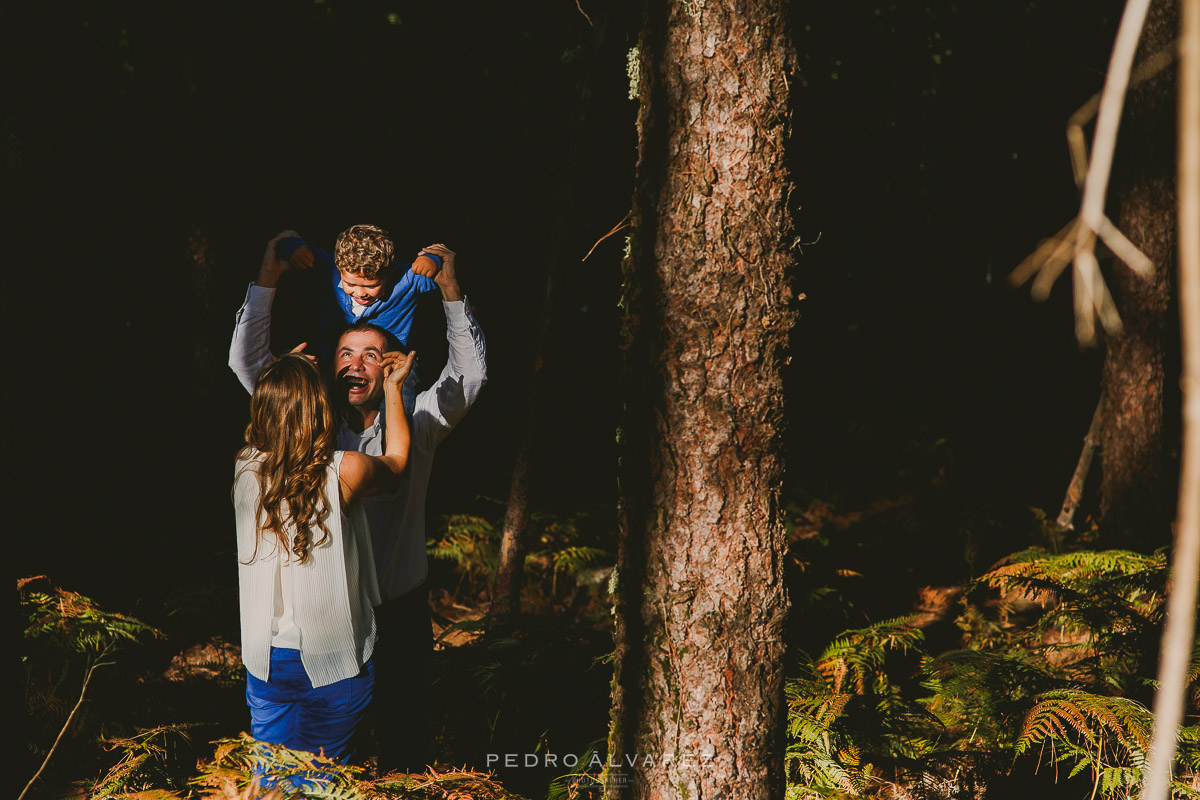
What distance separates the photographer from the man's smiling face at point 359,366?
141 inches

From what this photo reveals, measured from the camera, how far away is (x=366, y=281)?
12.2 feet

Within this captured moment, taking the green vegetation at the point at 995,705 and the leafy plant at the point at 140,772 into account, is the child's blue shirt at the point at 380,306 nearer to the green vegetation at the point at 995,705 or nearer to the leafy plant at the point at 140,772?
the leafy plant at the point at 140,772

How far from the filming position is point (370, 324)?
3.73m

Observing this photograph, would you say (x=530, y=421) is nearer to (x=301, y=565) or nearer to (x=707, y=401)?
(x=301, y=565)

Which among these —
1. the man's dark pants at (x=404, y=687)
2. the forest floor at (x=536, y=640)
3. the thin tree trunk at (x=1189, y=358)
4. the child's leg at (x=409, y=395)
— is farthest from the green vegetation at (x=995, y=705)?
the thin tree trunk at (x=1189, y=358)

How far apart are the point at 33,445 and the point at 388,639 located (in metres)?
5.54

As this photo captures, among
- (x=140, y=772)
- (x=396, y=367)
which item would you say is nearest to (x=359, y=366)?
(x=396, y=367)

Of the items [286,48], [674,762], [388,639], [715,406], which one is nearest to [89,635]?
[388,639]

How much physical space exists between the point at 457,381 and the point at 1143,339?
543cm

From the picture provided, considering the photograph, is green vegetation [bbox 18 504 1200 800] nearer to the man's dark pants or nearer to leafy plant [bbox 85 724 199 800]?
leafy plant [bbox 85 724 199 800]

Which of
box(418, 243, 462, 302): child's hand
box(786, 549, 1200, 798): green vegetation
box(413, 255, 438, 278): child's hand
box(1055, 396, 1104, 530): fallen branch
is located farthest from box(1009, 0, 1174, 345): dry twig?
box(1055, 396, 1104, 530): fallen branch

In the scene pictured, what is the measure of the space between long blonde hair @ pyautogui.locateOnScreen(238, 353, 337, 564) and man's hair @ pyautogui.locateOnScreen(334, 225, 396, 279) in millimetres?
798

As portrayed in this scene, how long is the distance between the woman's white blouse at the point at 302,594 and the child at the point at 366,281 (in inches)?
35.1

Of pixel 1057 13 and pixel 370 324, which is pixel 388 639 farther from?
pixel 1057 13
